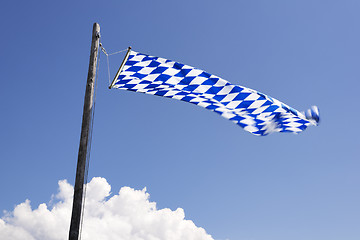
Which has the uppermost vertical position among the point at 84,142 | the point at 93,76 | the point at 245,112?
the point at 93,76

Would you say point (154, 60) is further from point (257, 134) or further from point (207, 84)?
point (257, 134)

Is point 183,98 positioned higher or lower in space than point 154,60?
lower

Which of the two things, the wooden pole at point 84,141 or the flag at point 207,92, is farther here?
the flag at point 207,92

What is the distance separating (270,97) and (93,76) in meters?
4.49

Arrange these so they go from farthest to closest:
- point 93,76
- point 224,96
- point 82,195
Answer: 1. point 224,96
2. point 93,76
3. point 82,195

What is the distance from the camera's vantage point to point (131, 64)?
893 cm

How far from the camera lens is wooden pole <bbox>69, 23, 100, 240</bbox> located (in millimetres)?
6566

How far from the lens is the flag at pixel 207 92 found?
8.15 m

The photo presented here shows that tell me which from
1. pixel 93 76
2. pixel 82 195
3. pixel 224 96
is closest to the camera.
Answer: pixel 82 195

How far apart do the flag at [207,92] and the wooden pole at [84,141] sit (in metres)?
0.76

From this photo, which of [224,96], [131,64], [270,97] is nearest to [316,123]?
[270,97]

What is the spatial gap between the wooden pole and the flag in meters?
0.76

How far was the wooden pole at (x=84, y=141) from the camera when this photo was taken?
6.57m

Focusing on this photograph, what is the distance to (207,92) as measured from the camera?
8.71m
